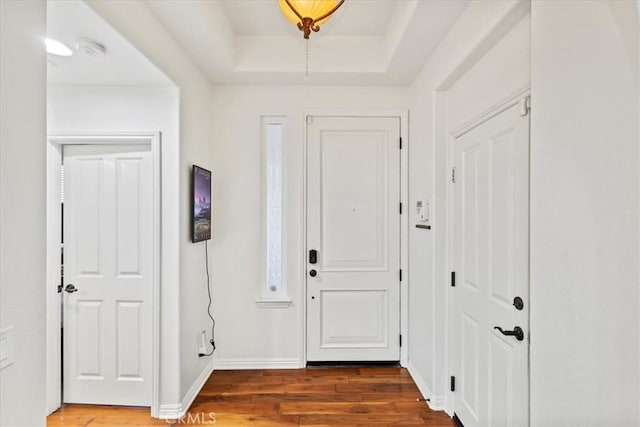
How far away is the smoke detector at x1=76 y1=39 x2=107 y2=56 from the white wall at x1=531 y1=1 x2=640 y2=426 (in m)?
2.06

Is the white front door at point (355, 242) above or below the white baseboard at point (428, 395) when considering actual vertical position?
above

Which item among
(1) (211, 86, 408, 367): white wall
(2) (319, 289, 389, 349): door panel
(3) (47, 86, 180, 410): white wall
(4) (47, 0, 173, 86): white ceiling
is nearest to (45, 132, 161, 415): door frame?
(3) (47, 86, 180, 410): white wall

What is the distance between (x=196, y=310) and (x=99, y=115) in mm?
1621

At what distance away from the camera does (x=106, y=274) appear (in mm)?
2398

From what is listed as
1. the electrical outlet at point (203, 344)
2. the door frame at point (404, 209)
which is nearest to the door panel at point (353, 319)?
the door frame at point (404, 209)

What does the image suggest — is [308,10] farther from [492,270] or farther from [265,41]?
[492,270]

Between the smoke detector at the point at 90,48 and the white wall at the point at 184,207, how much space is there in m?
0.19

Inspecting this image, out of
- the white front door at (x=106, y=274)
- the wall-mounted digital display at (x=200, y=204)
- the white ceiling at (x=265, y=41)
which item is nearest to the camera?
the white ceiling at (x=265, y=41)

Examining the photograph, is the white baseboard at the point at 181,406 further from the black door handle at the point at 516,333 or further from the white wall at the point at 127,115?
the black door handle at the point at 516,333

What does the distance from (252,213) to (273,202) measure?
22 centimetres

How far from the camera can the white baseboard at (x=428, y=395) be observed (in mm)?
2381
